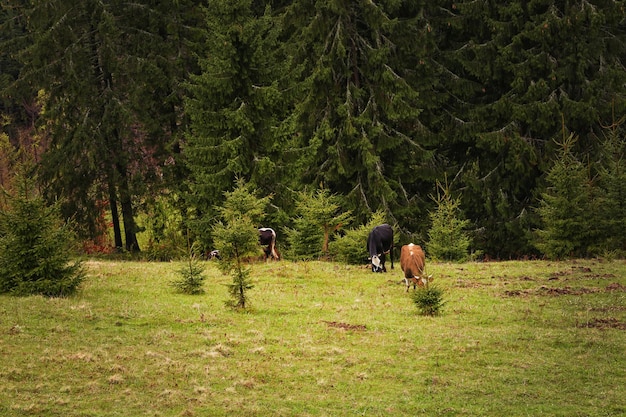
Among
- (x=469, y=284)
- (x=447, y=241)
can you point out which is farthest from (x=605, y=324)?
(x=447, y=241)

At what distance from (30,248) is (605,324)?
13.2 m

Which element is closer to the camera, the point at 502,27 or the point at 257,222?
the point at 257,222

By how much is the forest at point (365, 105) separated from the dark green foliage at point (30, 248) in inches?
568

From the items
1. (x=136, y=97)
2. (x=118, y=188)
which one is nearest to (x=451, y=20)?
(x=136, y=97)

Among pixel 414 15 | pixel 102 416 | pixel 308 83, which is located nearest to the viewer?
pixel 102 416

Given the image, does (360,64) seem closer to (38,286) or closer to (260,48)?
(260,48)

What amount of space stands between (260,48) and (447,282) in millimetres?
14081

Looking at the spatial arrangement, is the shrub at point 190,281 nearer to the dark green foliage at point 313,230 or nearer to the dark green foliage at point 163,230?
the dark green foliage at point 313,230

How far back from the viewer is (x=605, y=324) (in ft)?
51.7

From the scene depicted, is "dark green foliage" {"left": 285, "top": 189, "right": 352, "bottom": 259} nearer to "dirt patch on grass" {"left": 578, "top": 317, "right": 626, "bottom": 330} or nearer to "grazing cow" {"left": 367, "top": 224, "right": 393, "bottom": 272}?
"grazing cow" {"left": 367, "top": 224, "right": 393, "bottom": 272}

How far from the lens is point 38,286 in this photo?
17.5m

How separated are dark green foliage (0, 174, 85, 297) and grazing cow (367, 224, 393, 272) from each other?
9317 mm

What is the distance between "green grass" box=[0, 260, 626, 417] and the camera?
11.7 meters

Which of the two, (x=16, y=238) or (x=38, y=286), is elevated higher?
(x=16, y=238)
